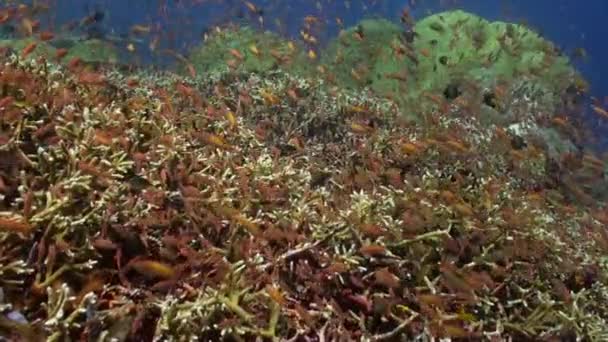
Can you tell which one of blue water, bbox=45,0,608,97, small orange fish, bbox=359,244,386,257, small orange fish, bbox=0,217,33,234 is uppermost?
Result: blue water, bbox=45,0,608,97

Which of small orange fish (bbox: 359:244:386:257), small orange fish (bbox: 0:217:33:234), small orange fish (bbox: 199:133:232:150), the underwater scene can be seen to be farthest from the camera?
small orange fish (bbox: 199:133:232:150)

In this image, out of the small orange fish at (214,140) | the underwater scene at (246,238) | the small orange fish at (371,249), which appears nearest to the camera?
the underwater scene at (246,238)

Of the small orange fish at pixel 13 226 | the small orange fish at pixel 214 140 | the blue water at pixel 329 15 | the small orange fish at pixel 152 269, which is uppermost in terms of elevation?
the blue water at pixel 329 15

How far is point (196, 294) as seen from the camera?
10.6 ft

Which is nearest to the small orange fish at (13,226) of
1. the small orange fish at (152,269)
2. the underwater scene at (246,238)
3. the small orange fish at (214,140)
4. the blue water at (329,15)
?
the underwater scene at (246,238)

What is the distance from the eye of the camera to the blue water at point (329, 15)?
19031mm

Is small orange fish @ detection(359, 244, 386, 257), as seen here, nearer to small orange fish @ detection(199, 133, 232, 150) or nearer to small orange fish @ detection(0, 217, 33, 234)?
small orange fish @ detection(199, 133, 232, 150)

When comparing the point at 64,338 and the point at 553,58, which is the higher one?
the point at 553,58

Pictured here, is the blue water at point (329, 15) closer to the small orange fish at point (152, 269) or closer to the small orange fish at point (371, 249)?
the small orange fish at point (371, 249)

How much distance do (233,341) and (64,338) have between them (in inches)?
38.5

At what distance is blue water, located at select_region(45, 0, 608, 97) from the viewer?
62.4 ft

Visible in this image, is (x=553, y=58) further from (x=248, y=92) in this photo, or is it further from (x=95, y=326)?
(x=95, y=326)

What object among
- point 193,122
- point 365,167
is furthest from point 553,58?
point 193,122

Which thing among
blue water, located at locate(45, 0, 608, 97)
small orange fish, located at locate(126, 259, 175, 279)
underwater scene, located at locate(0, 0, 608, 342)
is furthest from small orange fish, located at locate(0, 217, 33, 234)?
blue water, located at locate(45, 0, 608, 97)
